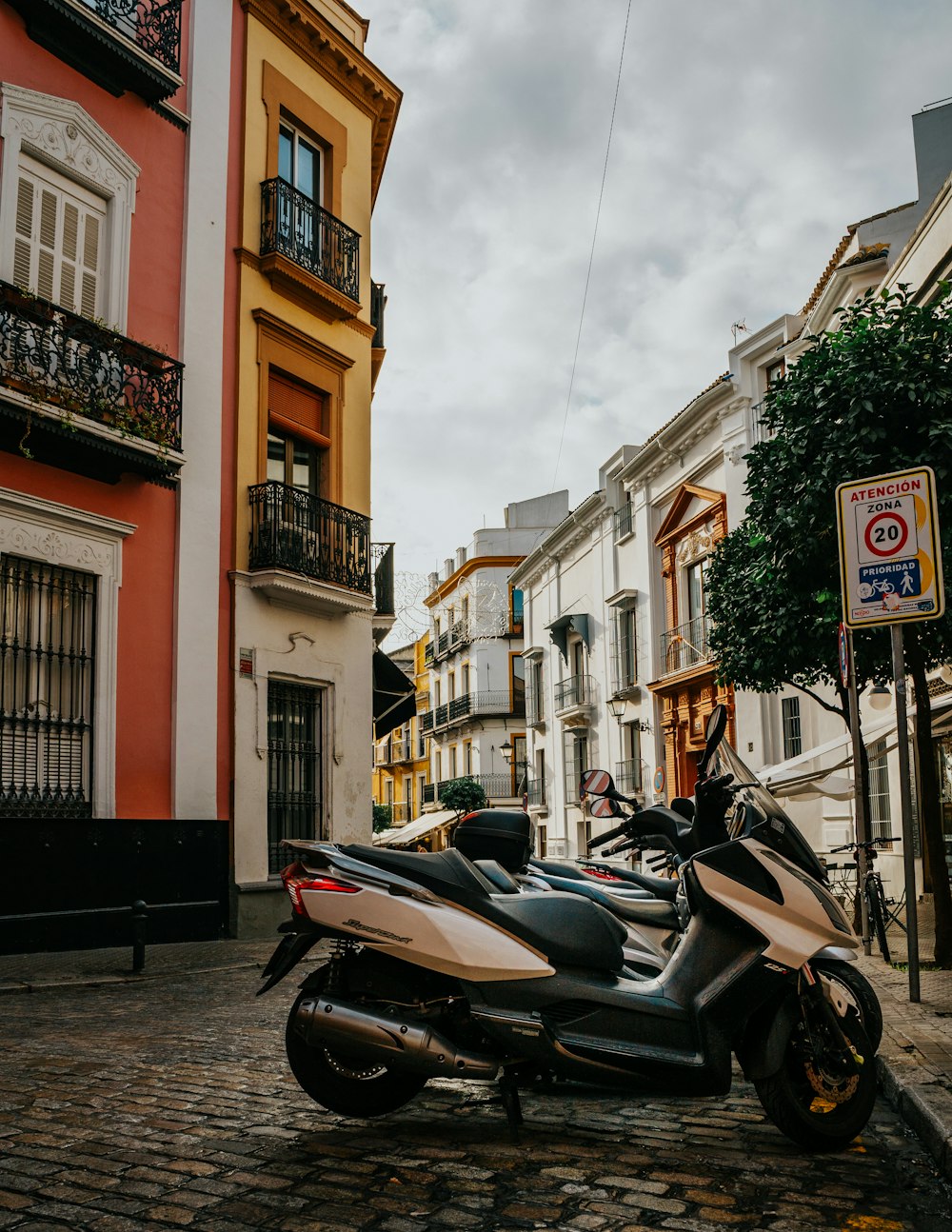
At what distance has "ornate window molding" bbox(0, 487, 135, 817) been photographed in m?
10.9

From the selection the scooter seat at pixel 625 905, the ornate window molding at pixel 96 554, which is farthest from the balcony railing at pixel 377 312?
the scooter seat at pixel 625 905

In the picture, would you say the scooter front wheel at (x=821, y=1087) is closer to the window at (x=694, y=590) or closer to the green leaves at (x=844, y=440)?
the green leaves at (x=844, y=440)

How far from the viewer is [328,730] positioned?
15.3 metres

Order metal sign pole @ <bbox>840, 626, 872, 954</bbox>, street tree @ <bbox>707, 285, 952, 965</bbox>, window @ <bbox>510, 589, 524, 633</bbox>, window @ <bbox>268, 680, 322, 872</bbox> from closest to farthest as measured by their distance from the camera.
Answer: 1. street tree @ <bbox>707, 285, 952, 965</bbox>
2. metal sign pole @ <bbox>840, 626, 872, 954</bbox>
3. window @ <bbox>268, 680, 322, 872</bbox>
4. window @ <bbox>510, 589, 524, 633</bbox>

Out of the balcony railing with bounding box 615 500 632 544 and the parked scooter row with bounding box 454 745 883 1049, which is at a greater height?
the balcony railing with bounding box 615 500 632 544

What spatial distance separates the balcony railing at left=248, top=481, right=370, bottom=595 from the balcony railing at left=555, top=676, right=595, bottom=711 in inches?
759

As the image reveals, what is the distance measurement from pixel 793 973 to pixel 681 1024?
1.48 feet

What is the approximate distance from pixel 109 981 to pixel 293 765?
18.7 ft

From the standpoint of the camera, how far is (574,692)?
3525 centimetres

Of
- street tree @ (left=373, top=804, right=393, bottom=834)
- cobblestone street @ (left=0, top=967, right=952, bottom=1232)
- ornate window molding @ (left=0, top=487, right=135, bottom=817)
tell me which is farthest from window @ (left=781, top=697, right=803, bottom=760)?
street tree @ (left=373, top=804, right=393, bottom=834)

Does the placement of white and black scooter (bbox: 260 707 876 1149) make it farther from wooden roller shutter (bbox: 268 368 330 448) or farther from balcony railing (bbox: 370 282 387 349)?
balcony railing (bbox: 370 282 387 349)

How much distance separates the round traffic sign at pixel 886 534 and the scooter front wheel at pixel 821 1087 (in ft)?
10.8

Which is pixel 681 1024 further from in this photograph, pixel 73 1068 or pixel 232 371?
pixel 232 371

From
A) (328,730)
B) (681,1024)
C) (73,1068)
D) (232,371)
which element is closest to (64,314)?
(232,371)
